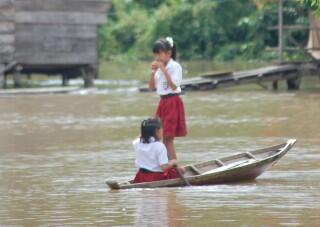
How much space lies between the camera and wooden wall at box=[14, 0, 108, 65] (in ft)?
103

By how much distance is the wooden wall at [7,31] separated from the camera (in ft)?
99.0

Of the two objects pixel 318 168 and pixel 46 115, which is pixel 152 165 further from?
pixel 46 115

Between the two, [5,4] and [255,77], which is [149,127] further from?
[5,4]

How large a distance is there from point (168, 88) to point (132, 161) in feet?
8.33

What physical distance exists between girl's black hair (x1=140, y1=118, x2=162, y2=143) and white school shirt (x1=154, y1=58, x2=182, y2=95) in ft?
→ 2.25

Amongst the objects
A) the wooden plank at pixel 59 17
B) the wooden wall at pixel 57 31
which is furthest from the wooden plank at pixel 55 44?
the wooden plank at pixel 59 17

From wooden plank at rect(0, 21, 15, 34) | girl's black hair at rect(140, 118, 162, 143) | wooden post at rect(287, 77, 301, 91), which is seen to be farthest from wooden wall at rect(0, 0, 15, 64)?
girl's black hair at rect(140, 118, 162, 143)

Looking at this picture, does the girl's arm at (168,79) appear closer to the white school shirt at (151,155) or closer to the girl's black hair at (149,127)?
the girl's black hair at (149,127)

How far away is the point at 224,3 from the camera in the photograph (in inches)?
2136

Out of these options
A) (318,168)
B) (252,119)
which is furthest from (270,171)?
(252,119)

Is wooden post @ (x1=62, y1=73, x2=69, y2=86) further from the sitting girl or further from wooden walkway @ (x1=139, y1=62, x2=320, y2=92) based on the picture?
the sitting girl

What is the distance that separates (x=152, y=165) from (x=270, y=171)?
86.8 inches

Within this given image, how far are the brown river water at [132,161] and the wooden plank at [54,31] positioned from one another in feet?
13.9

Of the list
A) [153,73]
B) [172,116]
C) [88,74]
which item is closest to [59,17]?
[88,74]
